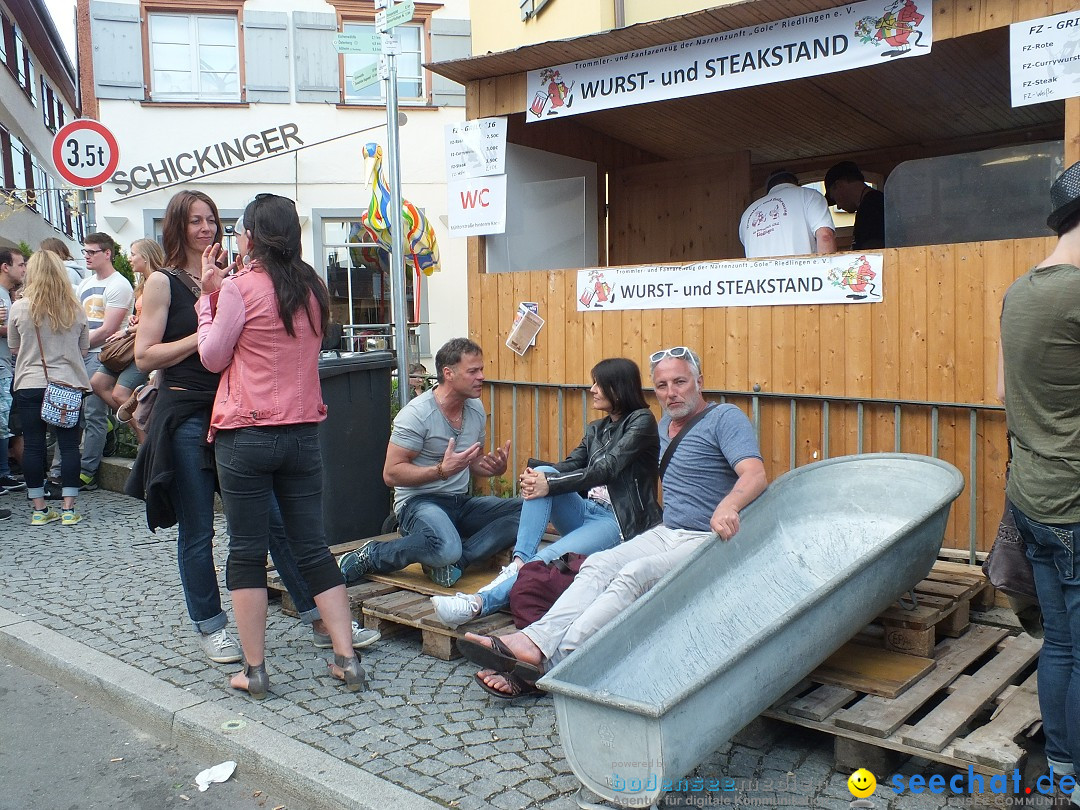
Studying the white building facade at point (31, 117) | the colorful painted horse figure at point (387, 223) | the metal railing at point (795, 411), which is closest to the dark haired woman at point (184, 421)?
the metal railing at point (795, 411)

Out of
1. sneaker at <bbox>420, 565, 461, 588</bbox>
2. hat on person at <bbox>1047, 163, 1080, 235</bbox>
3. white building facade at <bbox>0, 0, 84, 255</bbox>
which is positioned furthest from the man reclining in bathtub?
white building facade at <bbox>0, 0, 84, 255</bbox>

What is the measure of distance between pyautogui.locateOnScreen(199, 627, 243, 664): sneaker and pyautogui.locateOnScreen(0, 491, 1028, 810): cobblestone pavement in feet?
0.16

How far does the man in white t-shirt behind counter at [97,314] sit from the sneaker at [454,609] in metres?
5.00

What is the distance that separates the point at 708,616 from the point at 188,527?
2.37m

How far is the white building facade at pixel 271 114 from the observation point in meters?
16.3

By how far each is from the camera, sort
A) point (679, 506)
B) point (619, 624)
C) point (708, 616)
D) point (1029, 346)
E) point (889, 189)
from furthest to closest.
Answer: point (889, 189) < point (679, 506) < point (708, 616) < point (619, 624) < point (1029, 346)

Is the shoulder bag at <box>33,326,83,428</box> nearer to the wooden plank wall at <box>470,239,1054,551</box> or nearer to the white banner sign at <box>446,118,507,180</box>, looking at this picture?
the white banner sign at <box>446,118,507,180</box>

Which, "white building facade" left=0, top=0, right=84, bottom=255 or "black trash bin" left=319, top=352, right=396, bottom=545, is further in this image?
"white building facade" left=0, top=0, right=84, bottom=255

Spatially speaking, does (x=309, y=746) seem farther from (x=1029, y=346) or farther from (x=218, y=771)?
(x=1029, y=346)

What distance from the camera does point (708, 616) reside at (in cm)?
388

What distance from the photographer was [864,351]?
5359 mm

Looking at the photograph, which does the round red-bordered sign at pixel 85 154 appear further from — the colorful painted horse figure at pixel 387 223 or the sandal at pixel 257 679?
the sandal at pixel 257 679

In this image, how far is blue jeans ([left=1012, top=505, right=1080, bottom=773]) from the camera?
9.48 ft

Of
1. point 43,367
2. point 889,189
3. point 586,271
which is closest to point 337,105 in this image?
point 43,367
